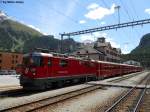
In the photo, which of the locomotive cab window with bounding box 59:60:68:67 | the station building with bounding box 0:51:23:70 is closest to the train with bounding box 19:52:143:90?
the locomotive cab window with bounding box 59:60:68:67

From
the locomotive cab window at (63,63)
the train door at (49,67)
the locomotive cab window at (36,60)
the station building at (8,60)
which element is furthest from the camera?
the station building at (8,60)

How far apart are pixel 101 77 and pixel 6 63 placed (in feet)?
298

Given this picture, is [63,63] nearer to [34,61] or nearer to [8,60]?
[34,61]

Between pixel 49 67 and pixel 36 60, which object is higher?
pixel 36 60

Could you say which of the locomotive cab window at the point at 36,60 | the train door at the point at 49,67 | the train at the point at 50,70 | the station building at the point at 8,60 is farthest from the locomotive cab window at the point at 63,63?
the station building at the point at 8,60

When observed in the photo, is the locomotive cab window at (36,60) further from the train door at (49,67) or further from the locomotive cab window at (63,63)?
the locomotive cab window at (63,63)

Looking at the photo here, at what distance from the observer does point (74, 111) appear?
14.7 m

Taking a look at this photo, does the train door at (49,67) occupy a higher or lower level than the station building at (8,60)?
lower

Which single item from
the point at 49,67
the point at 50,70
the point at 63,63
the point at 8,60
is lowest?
the point at 50,70

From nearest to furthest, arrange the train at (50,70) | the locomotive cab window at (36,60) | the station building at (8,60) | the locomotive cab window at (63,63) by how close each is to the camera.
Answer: the train at (50,70), the locomotive cab window at (36,60), the locomotive cab window at (63,63), the station building at (8,60)

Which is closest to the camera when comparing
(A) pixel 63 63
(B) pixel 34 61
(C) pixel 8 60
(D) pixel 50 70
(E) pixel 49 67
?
(B) pixel 34 61

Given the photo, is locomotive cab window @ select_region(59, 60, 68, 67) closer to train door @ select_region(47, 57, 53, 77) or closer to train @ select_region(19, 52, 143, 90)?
train @ select_region(19, 52, 143, 90)

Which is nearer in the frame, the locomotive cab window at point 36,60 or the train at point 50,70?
the train at point 50,70

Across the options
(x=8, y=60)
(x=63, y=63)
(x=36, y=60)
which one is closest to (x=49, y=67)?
(x=36, y=60)
